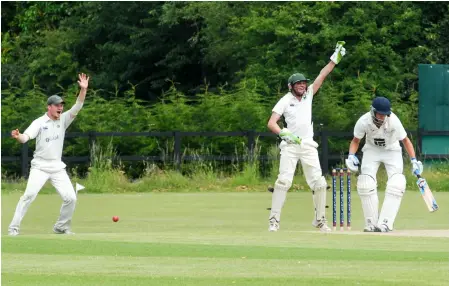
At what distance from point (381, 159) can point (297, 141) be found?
123 centimetres

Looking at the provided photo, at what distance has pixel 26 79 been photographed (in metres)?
46.5

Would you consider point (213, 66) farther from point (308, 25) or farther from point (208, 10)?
point (308, 25)

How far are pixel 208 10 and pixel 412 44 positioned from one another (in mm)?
7159

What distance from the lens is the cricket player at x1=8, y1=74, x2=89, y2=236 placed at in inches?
661

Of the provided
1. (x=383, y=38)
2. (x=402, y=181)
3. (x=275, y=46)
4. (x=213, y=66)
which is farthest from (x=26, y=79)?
(x=402, y=181)

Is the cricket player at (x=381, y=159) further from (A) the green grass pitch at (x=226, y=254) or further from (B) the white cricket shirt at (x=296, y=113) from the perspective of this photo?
(B) the white cricket shirt at (x=296, y=113)

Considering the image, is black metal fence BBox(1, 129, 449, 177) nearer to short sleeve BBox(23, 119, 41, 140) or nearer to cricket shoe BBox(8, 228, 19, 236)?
short sleeve BBox(23, 119, 41, 140)

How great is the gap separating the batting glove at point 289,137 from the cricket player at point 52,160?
2629 millimetres

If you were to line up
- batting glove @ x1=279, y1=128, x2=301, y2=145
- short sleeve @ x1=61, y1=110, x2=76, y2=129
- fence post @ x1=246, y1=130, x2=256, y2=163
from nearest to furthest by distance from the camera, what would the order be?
1. batting glove @ x1=279, y1=128, x2=301, y2=145
2. short sleeve @ x1=61, y1=110, x2=76, y2=129
3. fence post @ x1=246, y1=130, x2=256, y2=163

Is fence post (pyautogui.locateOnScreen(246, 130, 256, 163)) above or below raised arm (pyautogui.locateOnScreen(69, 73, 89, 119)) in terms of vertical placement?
below

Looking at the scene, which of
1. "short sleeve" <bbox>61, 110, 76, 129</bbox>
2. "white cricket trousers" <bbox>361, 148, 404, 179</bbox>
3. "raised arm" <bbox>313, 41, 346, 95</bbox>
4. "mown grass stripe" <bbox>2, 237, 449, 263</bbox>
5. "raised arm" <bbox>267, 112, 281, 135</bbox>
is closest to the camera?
"mown grass stripe" <bbox>2, 237, 449, 263</bbox>

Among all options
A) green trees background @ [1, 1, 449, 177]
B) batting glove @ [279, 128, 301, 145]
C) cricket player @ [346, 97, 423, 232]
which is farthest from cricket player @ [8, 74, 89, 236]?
green trees background @ [1, 1, 449, 177]

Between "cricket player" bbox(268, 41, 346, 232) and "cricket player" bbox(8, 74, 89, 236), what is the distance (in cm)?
256

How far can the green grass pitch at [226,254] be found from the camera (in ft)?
35.7
